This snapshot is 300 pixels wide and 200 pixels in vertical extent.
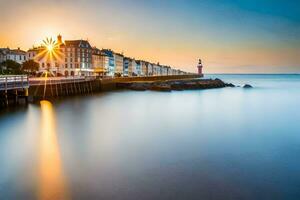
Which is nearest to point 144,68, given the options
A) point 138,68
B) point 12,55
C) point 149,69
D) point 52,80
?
point 138,68

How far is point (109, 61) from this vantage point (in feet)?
391

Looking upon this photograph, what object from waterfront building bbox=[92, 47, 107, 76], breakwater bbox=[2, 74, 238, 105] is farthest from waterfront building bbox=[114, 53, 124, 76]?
breakwater bbox=[2, 74, 238, 105]

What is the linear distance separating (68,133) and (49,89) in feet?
86.8

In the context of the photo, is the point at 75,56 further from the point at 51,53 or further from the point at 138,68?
the point at 138,68

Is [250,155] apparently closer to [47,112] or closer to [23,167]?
[23,167]

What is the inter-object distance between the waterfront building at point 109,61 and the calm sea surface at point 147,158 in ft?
284

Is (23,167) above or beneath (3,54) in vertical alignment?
beneath

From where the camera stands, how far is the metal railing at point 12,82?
3216 cm

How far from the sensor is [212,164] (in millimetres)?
14219

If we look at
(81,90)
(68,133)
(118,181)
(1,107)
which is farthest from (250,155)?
(81,90)

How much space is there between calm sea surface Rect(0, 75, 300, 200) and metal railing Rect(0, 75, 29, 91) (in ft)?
14.7

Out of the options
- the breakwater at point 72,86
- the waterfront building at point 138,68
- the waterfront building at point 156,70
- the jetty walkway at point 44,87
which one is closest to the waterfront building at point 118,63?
the waterfront building at point 138,68

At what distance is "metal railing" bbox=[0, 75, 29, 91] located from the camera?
105 feet

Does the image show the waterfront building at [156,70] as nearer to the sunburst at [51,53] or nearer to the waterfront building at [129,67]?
the waterfront building at [129,67]
